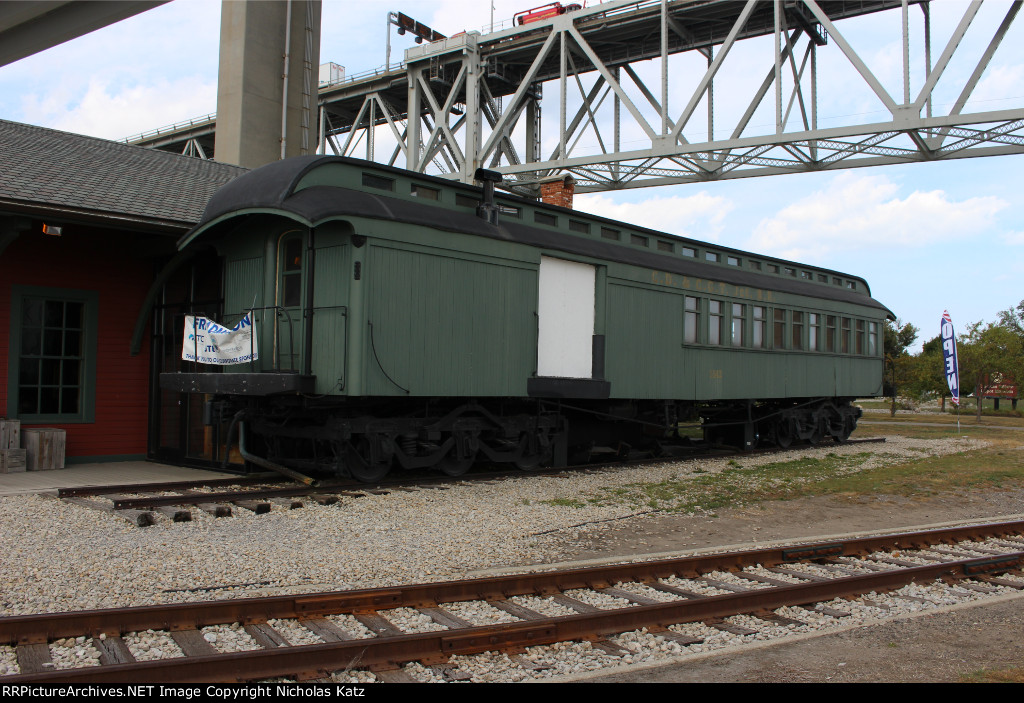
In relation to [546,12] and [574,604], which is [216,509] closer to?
[574,604]

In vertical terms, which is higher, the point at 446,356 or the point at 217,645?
the point at 446,356

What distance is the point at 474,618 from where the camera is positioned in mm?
4781

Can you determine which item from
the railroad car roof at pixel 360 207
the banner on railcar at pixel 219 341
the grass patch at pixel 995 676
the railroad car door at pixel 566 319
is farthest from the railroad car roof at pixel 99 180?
the grass patch at pixel 995 676

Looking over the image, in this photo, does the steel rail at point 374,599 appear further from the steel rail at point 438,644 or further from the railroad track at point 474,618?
the steel rail at point 438,644

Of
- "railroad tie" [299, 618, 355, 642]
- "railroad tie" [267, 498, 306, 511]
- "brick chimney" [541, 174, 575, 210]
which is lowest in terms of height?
"railroad tie" [299, 618, 355, 642]

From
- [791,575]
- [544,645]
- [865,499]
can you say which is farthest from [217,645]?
[865,499]

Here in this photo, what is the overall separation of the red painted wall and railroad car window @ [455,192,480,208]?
5026 millimetres

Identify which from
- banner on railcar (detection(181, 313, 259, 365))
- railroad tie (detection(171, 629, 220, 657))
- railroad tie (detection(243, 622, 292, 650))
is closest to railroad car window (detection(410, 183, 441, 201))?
banner on railcar (detection(181, 313, 259, 365))

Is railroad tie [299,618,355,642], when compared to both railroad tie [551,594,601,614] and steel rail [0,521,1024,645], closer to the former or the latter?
steel rail [0,521,1024,645]

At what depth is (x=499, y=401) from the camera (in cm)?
1136

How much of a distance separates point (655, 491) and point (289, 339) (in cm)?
503

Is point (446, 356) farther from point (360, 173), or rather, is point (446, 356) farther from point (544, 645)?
point (544, 645)

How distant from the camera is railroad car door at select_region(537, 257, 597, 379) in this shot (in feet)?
37.4

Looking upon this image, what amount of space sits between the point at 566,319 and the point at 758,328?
600cm
